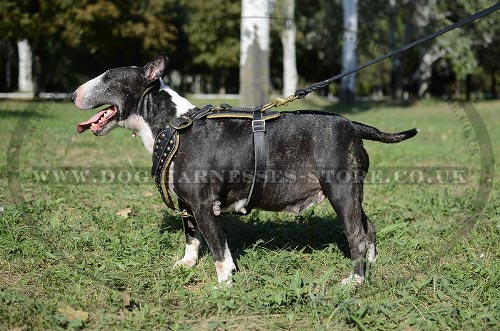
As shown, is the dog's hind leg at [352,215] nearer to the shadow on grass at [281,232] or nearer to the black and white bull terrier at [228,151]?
the black and white bull terrier at [228,151]

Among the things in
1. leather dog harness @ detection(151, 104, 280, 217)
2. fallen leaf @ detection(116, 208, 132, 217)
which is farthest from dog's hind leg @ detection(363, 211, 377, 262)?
fallen leaf @ detection(116, 208, 132, 217)

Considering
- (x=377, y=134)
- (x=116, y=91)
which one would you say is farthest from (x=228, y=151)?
(x=377, y=134)

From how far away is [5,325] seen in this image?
3.16m

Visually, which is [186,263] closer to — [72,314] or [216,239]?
[216,239]

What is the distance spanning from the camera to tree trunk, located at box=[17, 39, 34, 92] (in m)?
27.2

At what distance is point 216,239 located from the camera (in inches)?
153

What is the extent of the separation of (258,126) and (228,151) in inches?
11.2

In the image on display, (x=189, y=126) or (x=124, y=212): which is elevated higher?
(x=189, y=126)

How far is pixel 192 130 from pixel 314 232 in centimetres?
186

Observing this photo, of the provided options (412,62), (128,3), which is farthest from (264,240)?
(412,62)

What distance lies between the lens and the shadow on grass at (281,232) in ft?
15.8

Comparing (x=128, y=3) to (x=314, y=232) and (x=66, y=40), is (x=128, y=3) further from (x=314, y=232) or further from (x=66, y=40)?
(x=314, y=232)

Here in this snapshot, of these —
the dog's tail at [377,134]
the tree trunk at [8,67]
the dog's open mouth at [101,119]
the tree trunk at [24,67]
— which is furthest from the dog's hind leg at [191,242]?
the tree trunk at [8,67]

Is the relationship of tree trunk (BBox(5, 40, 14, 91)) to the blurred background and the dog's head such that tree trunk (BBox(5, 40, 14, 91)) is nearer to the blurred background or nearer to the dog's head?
the blurred background
